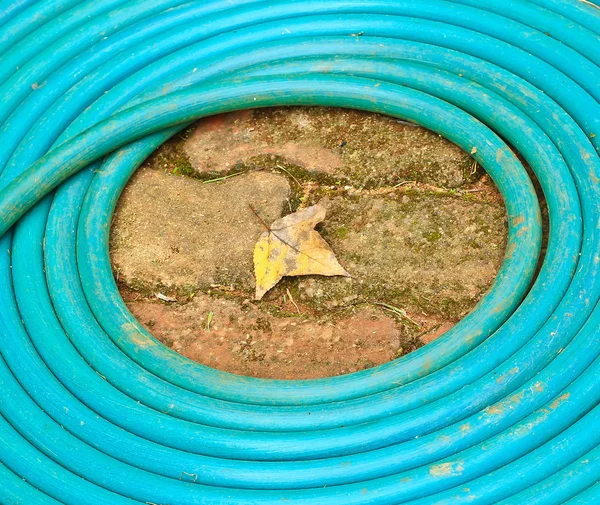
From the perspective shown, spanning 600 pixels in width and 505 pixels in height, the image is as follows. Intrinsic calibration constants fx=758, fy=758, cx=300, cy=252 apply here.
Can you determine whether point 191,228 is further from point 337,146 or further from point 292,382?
point 292,382

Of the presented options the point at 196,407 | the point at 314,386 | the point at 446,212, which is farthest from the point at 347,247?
the point at 196,407

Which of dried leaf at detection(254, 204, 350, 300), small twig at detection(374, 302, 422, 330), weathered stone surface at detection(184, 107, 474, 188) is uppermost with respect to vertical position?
weathered stone surface at detection(184, 107, 474, 188)

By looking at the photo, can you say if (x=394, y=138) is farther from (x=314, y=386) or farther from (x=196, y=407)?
(x=196, y=407)

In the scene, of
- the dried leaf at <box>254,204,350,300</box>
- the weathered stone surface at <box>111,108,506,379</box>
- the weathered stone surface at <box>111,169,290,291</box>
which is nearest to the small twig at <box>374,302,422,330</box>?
the weathered stone surface at <box>111,108,506,379</box>

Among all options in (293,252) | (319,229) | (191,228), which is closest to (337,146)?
(319,229)

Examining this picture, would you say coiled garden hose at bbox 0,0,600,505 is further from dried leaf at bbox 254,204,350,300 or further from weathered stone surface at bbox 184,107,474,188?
dried leaf at bbox 254,204,350,300

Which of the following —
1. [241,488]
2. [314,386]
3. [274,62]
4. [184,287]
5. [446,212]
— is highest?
[274,62]
